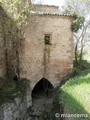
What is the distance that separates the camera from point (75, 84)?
15719mm

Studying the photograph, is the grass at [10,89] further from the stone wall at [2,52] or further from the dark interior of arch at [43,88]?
the dark interior of arch at [43,88]

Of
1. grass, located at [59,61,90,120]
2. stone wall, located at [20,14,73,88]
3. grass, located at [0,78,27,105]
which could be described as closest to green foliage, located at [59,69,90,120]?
grass, located at [59,61,90,120]

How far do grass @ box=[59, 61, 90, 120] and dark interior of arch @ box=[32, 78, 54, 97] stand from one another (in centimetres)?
328

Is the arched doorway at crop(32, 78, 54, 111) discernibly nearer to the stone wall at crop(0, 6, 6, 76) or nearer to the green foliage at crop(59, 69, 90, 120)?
the green foliage at crop(59, 69, 90, 120)

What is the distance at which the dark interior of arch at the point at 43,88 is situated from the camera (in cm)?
1945

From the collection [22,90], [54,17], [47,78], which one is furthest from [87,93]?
[54,17]

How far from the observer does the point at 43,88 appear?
798 inches

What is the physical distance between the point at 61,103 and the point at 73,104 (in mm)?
1223

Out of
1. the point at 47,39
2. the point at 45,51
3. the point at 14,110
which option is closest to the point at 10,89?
the point at 14,110

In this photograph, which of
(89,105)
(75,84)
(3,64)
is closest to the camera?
(89,105)

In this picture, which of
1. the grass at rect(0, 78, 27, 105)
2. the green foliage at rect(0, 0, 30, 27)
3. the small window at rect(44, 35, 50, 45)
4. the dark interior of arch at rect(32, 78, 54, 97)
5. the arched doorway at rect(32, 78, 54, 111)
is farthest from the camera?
the dark interior of arch at rect(32, 78, 54, 97)

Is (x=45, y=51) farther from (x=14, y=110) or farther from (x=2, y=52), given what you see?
(x=14, y=110)

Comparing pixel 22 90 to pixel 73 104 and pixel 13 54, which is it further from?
pixel 73 104

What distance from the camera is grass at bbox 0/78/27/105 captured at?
14652 millimetres
